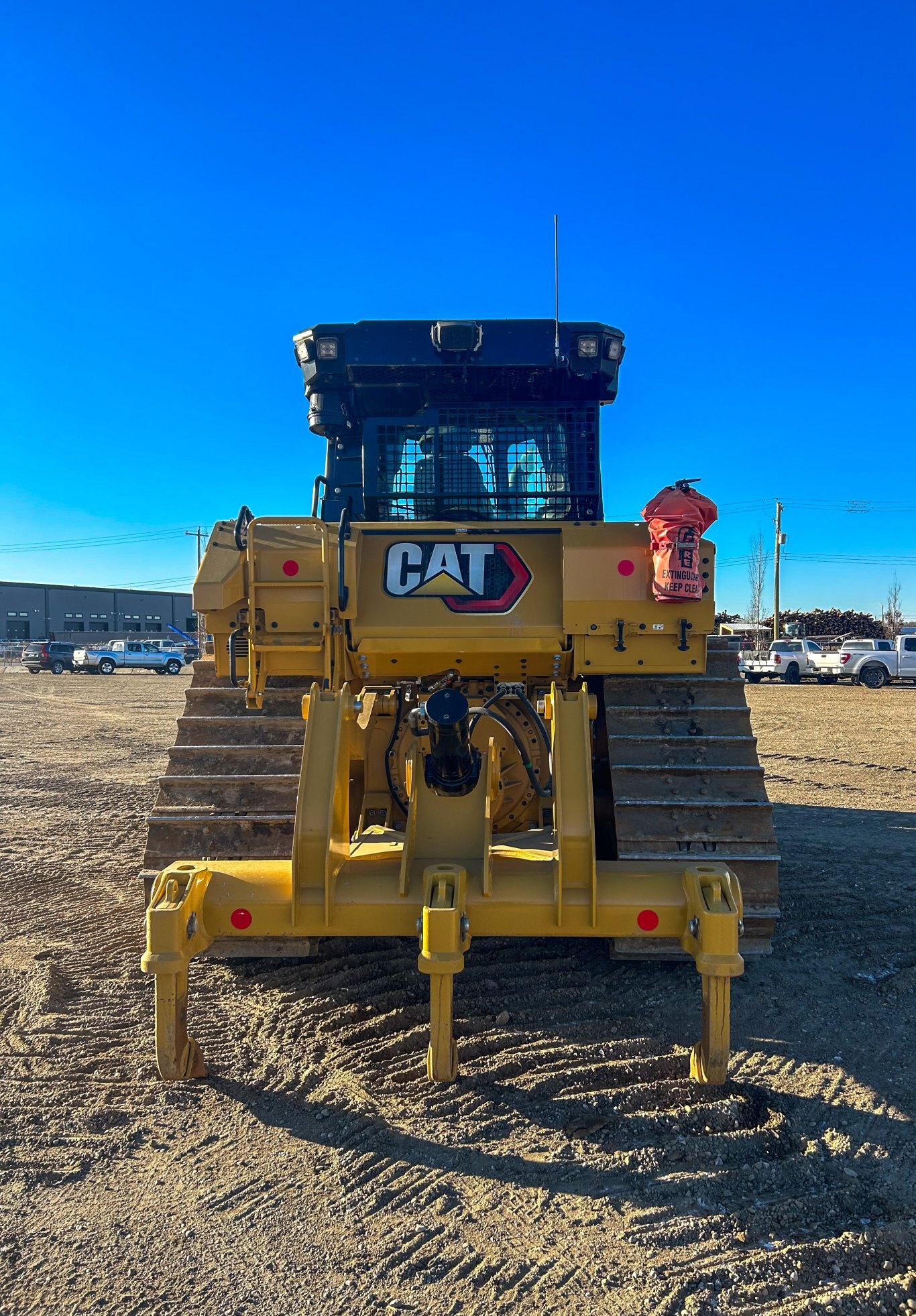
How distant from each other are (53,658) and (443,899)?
36511mm

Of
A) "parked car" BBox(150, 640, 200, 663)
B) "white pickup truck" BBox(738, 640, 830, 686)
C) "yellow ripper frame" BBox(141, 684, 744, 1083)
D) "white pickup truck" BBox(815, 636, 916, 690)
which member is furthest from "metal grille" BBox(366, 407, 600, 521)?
"parked car" BBox(150, 640, 200, 663)

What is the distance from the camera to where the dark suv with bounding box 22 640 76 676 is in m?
35.2

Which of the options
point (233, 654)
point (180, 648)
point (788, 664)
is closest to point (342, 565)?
point (233, 654)

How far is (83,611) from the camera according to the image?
67.9 meters

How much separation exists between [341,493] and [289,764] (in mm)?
2396

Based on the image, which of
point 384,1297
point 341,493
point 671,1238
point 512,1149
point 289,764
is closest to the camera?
point 384,1297

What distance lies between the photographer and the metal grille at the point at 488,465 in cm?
545

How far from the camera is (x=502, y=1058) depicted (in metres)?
3.47

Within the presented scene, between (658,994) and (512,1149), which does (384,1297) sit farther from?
(658,994)

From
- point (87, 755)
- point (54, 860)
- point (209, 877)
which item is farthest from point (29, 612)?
point (209, 877)

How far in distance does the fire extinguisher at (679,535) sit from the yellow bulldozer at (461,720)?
37 millimetres

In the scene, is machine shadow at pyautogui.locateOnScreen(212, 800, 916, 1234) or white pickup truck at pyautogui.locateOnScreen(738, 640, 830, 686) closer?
machine shadow at pyautogui.locateOnScreen(212, 800, 916, 1234)

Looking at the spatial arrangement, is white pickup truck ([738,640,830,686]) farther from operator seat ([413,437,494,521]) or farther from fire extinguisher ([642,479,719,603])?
fire extinguisher ([642,479,719,603])

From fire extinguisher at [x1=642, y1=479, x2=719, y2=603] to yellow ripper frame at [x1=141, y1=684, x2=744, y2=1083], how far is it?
3.03ft
